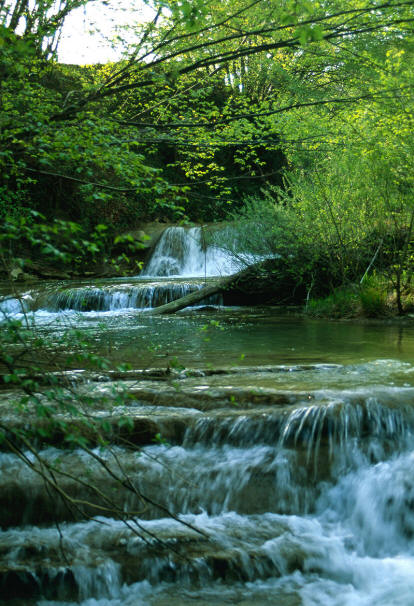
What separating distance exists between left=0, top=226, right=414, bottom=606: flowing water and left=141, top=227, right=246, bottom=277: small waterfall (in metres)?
13.8

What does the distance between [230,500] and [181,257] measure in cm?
1654

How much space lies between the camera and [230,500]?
4.32m

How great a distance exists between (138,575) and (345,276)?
9.75 metres

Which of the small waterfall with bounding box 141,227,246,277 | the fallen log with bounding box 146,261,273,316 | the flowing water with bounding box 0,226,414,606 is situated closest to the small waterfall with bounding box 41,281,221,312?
the fallen log with bounding box 146,261,273,316

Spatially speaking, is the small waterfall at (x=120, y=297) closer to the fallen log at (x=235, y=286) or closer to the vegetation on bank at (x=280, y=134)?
the fallen log at (x=235, y=286)

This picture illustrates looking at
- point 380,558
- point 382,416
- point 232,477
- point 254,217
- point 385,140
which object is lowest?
point 380,558

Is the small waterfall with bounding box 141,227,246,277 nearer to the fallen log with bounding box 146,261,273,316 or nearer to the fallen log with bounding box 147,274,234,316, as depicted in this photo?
the fallen log with bounding box 146,261,273,316

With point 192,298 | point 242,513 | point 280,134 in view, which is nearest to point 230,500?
point 242,513

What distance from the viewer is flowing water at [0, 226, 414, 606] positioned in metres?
3.49

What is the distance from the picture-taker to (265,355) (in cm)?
786

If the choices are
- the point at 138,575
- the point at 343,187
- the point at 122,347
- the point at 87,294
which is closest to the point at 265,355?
the point at 122,347

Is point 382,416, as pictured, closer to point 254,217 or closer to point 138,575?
point 138,575

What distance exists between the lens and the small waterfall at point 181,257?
20.1 meters

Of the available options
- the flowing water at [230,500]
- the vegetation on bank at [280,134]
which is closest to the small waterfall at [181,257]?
the vegetation on bank at [280,134]
